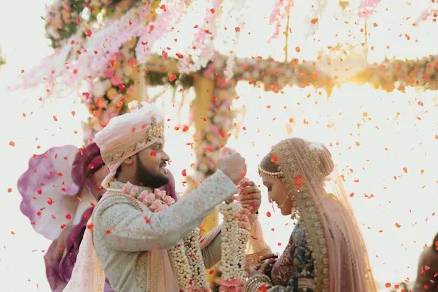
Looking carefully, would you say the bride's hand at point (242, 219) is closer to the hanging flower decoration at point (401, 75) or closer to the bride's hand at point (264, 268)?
the bride's hand at point (264, 268)

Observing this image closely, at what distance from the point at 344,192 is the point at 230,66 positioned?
959cm

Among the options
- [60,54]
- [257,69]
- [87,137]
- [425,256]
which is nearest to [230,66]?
[257,69]

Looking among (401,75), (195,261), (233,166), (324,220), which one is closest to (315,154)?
(324,220)

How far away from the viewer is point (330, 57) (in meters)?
13.7

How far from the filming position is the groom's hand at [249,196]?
4.83m

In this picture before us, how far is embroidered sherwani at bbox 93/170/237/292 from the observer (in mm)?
4141

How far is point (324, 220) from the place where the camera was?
15.1ft

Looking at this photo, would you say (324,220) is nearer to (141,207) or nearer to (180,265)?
(180,265)

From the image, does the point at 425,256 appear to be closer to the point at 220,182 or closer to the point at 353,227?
the point at 353,227

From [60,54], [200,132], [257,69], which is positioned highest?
[60,54]

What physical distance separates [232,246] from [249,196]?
36 cm

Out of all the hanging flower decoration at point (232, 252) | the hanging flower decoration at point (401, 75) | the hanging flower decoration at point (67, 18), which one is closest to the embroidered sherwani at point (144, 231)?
the hanging flower decoration at point (232, 252)

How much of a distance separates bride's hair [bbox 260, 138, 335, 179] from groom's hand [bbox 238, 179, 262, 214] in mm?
131

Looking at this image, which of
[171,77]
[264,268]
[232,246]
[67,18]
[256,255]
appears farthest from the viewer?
[171,77]
